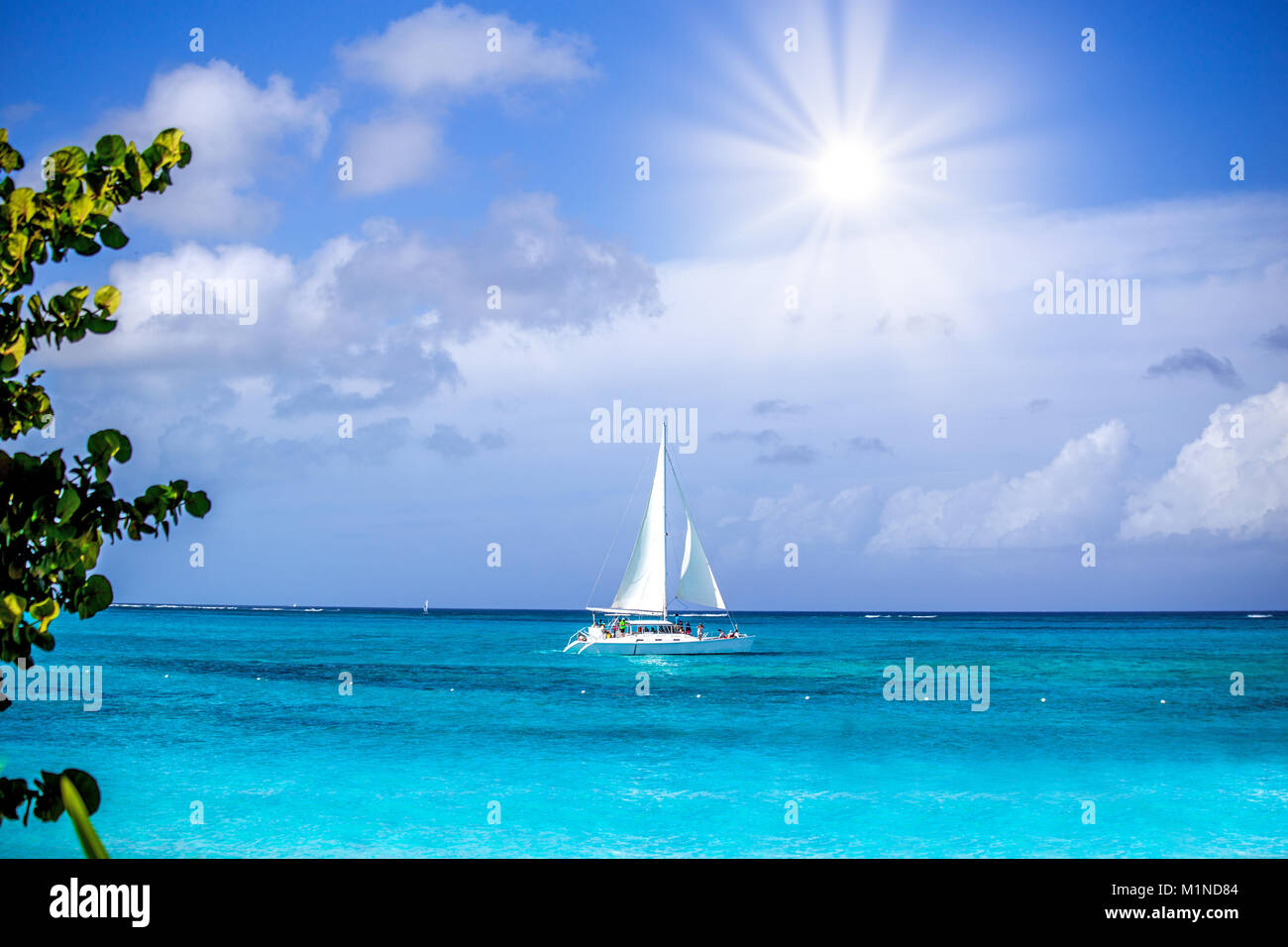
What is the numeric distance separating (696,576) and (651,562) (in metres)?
2.70

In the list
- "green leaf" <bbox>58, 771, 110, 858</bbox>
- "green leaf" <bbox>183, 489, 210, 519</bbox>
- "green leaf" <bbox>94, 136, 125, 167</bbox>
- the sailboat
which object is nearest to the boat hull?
the sailboat

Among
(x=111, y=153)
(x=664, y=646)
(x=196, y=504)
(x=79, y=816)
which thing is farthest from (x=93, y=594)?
(x=664, y=646)

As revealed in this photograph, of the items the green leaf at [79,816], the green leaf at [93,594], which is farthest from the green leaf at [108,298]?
the green leaf at [79,816]

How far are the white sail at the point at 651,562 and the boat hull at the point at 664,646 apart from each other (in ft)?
10.8

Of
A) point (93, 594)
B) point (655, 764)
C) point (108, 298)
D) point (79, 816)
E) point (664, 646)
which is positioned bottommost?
point (655, 764)

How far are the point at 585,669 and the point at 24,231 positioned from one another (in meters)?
48.1

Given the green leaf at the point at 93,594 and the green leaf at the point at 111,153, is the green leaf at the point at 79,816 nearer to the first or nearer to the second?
the green leaf at the point at 93,594

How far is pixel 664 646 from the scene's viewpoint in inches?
2211

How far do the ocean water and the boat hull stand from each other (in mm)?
6423

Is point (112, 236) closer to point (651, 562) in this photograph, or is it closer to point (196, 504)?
point (196, 504)

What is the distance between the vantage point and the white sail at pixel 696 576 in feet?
166

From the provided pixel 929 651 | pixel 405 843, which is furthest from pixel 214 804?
pixel 929 651

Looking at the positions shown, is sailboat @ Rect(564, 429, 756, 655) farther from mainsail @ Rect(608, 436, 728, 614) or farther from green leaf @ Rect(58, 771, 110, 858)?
green leaf @ Rect(58, 771, 110, 858)
